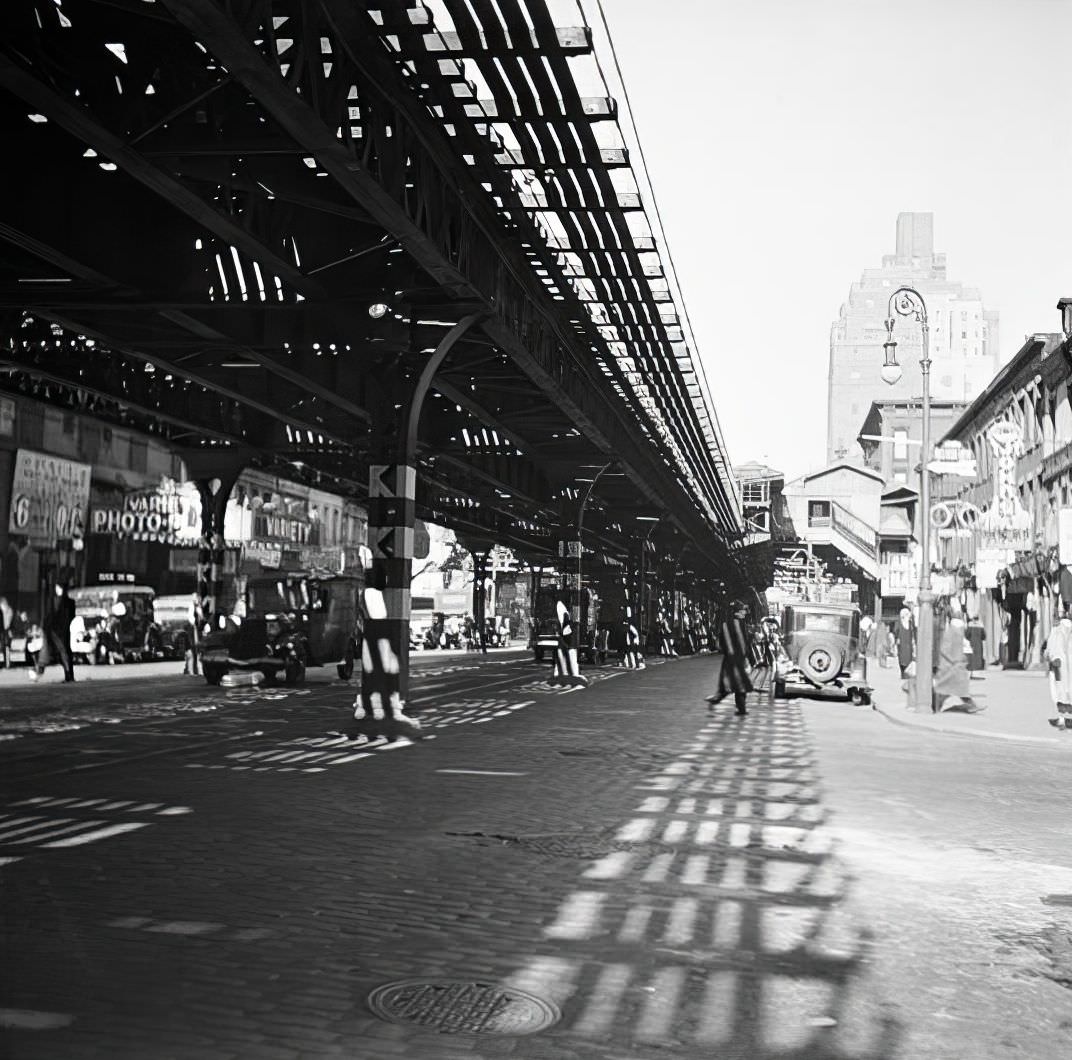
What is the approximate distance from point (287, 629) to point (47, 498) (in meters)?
8.10

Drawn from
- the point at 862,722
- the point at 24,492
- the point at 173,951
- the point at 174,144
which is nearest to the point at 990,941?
the point at 173,951

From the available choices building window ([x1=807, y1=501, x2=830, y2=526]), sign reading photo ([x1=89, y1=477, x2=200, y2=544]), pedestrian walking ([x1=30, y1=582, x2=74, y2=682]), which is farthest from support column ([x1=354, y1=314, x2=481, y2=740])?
building window ([x1=807, y1=501, x2=830, y2=526])

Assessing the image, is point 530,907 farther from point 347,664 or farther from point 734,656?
point 347,664

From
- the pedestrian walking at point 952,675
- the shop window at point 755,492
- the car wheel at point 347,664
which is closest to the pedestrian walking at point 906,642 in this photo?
the pedestrian walking at point 952,675

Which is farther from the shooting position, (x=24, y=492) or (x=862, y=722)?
(x=24, y=492)

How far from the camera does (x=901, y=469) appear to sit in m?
133

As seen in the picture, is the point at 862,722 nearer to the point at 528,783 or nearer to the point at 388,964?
the point at 528,783

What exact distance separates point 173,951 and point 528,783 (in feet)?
24.8

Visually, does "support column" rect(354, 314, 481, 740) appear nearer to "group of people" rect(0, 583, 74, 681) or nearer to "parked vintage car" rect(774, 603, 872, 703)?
"group of people" rect(0, 583, 74, 681)

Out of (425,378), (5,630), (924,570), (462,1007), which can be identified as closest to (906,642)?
(924,570)

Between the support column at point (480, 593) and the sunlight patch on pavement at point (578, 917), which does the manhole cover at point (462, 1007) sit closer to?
the sunlight patch on pavement at point (578, 917)

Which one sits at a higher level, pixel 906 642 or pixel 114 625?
pixel 114 625

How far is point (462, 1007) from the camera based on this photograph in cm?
584

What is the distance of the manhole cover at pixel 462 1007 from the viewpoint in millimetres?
5590
